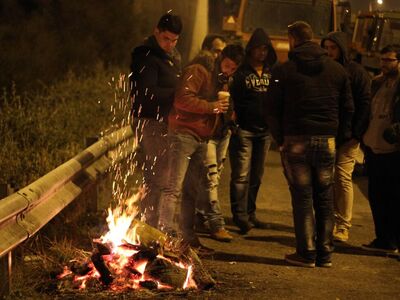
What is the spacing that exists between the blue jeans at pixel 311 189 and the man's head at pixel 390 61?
1.17 meters

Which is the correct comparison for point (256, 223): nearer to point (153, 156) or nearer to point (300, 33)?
point (153, 156)

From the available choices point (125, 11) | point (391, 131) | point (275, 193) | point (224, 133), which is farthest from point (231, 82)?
point (125, 11)

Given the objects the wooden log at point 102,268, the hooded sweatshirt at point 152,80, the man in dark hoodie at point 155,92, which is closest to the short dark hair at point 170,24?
the man in dark hoodie at point 155,92

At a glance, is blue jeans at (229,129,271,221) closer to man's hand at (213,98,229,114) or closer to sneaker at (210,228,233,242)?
sneaker at (210,228,233,242)

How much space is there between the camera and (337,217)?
8.21 metres

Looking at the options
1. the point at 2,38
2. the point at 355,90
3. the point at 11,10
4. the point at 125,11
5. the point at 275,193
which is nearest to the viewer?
the point at 355,90

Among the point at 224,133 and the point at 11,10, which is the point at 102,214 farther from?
the point at 11,10

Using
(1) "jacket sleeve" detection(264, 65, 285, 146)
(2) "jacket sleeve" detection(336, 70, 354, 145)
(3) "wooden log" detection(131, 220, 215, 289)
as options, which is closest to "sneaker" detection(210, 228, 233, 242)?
(1) "jacket sleeve" detection(264, 65, 285, 146)

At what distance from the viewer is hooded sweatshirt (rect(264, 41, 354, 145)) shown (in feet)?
22.9

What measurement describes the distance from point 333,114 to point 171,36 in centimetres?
174

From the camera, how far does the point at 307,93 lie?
697 centimetres

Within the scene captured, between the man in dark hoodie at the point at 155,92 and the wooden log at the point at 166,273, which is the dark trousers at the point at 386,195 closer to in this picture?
the man in dark hoodie at the point at 155,92

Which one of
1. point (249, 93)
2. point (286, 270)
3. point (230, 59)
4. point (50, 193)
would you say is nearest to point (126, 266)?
point (50, 193)

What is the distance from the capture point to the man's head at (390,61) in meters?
7.70
